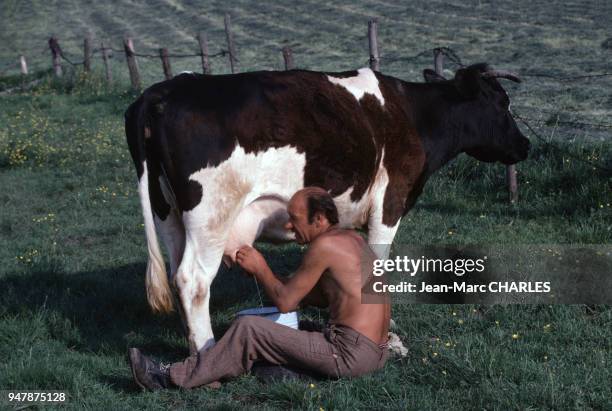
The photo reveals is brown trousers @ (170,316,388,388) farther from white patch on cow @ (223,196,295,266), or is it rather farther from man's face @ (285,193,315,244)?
white patch on cow @ (223,196,295,266)

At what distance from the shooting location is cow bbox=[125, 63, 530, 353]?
16.4 ft

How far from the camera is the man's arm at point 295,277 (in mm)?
4602

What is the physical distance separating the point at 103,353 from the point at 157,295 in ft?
2.27

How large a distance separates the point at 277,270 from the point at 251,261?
246 cm

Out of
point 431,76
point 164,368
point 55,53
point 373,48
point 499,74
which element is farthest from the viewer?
point 55,53

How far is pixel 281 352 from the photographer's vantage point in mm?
4777

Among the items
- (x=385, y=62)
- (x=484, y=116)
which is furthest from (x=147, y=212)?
(x=385, y=62)

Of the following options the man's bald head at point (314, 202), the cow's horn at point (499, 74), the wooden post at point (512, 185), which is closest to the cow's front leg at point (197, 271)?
the man's bald head at point (314, 202)

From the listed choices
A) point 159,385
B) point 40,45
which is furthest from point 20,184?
point 40,45

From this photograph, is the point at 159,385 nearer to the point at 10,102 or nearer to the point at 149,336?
the point at 149,336

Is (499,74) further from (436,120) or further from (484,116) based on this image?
(436,120)

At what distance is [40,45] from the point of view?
128 feet

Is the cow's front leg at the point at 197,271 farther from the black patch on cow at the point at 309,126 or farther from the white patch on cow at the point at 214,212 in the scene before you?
the black patch on cow at the point at 309,126

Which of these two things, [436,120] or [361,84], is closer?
[361,84]
